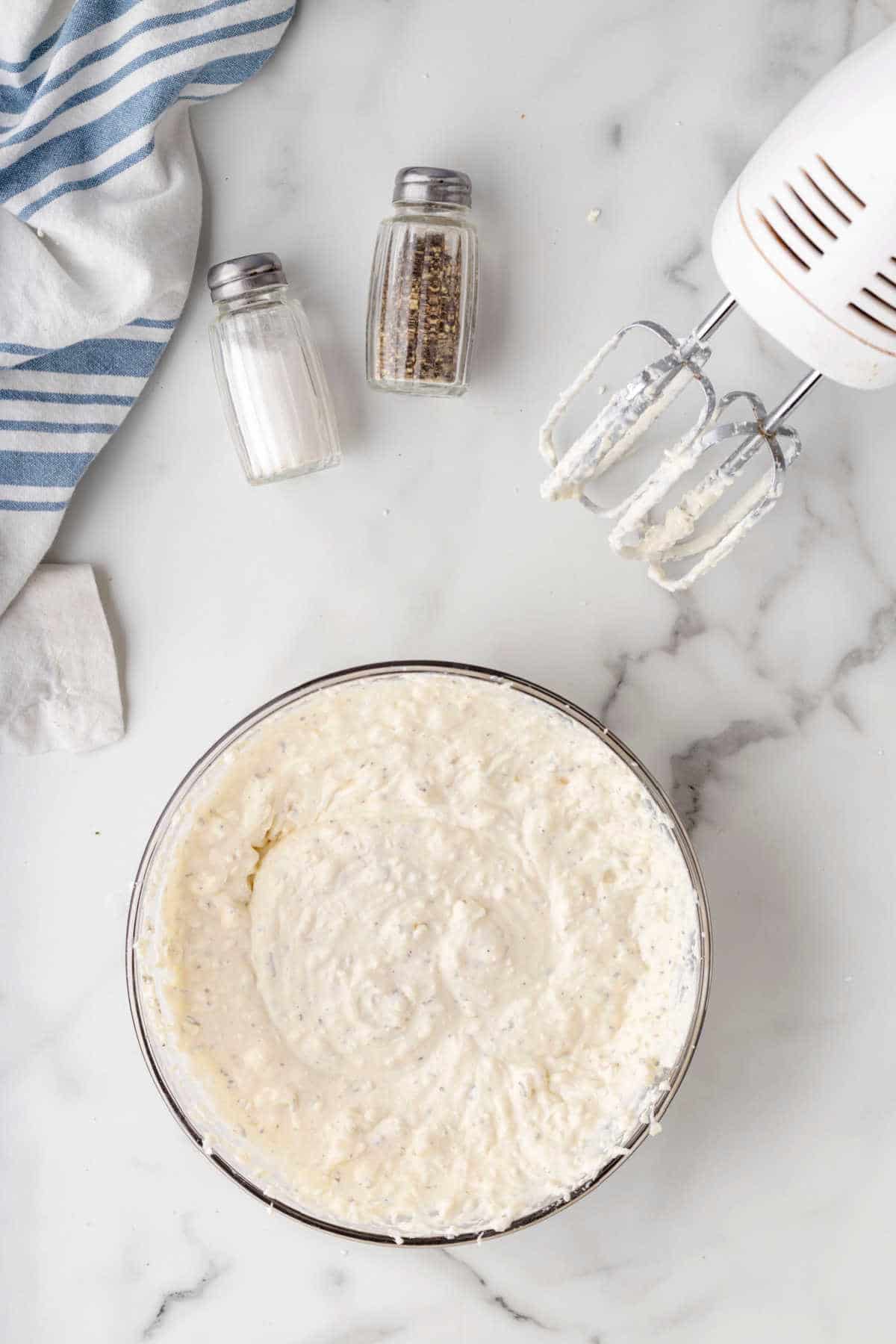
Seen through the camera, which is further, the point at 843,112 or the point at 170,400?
the point at 170,400

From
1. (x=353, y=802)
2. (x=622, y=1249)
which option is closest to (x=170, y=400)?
(x=353, y=802)

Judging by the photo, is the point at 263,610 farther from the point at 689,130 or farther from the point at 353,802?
the point at 689,130

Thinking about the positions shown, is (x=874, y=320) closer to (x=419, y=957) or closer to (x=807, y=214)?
(x=807, y=214)

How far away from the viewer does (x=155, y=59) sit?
0.95m

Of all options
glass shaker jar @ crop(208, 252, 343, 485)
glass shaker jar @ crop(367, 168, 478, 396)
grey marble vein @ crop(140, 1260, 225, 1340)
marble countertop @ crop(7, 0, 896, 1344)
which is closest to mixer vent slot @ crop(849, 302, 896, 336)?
marble countertop @ crop(7, 0, 896, 1344)

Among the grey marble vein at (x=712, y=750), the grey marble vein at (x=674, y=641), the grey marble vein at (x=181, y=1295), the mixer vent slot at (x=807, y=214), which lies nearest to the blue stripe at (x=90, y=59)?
the mixer vent slot at (x=807, y=214)

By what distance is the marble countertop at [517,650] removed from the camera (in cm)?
99

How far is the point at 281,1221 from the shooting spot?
41.6 inches

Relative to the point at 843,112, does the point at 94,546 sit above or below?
below

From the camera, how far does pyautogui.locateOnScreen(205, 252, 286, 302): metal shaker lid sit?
0.94 metres

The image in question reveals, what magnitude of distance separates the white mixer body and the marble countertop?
171 mm

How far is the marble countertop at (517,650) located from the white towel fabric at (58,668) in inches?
1.1

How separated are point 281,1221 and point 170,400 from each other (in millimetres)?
758

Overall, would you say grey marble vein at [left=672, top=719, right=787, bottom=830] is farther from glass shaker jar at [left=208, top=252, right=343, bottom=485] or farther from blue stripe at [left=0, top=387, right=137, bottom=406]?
blue stripe at [left=0, top=387, right=137, bottom=406]
